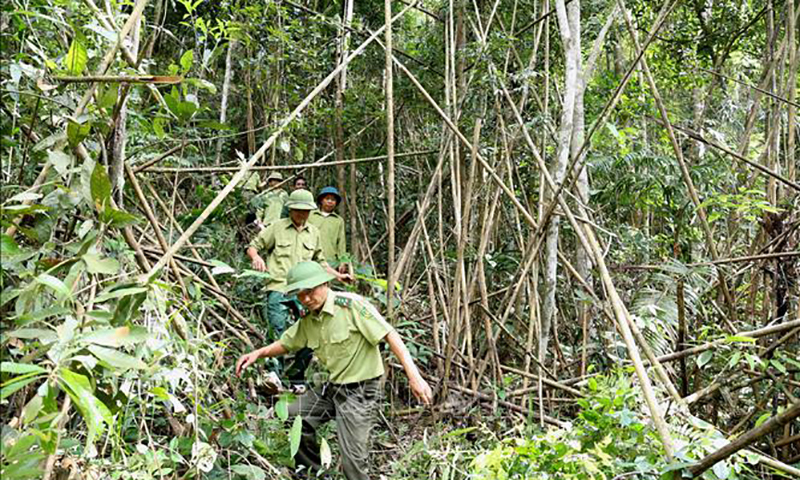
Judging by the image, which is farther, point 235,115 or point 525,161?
point 235,115

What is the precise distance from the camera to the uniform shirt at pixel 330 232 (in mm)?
4848

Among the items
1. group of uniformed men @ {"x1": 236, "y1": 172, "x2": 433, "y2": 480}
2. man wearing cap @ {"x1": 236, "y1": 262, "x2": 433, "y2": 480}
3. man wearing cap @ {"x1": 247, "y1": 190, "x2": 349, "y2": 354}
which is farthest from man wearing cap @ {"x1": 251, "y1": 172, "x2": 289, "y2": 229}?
man wearing cap @ {"x1": 236, "y1": 262, "x2": 433, "y2": 480}

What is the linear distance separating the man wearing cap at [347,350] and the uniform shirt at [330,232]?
167cm

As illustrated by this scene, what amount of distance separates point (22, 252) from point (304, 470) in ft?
7.82

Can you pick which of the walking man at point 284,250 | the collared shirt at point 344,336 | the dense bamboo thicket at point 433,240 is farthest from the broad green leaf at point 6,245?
the walking man at point 284,250

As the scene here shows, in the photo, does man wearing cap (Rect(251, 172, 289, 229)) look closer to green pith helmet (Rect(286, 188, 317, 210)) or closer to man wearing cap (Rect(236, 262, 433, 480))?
green pith helmet (Rect(286, 188, 317, 210))

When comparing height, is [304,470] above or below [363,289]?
below

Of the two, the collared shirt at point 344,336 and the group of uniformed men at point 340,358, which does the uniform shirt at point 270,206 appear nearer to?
the group of uniformed men at point 340,358

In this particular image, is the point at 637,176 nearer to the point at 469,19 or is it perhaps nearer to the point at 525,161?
the point at 525,161

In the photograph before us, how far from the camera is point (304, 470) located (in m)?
3.58

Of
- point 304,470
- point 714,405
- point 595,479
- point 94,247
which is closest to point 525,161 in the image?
point 714,405

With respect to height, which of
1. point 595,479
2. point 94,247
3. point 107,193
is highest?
point 107,193

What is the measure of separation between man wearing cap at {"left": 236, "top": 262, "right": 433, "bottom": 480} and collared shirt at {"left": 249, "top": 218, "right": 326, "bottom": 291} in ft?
3.80

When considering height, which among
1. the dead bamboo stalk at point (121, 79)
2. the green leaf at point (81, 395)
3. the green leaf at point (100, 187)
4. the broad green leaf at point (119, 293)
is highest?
the dead bamboo stalk at point (121, 79)
